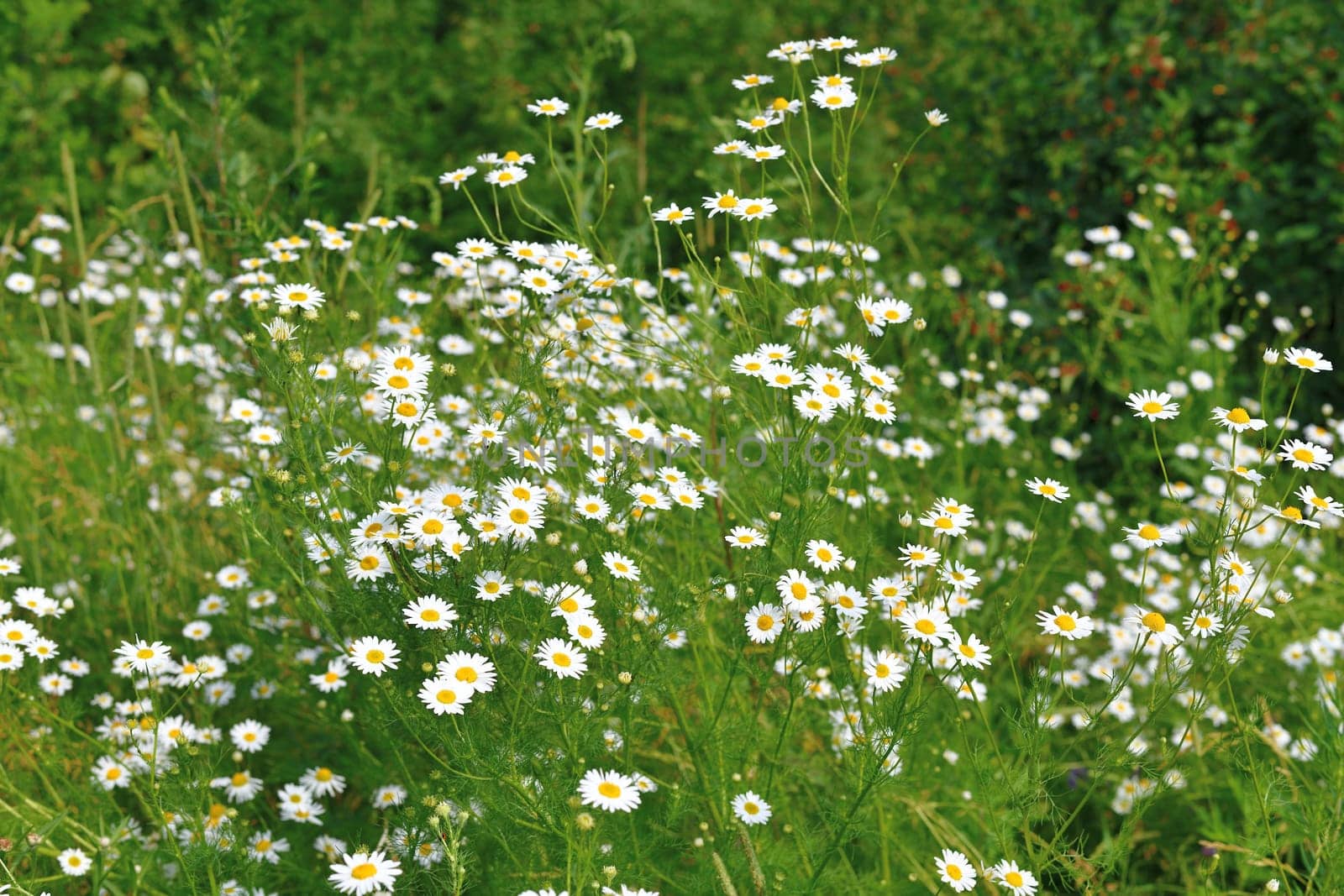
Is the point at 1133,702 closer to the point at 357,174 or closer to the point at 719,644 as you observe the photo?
the point at 719,644

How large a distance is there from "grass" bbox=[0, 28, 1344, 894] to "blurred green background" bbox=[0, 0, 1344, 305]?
0.56 meters

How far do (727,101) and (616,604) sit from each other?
3.87 meters

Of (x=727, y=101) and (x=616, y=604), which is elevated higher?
(x=616, y=604)

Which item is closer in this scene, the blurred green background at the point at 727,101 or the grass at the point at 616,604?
the grass at the point at 616,604

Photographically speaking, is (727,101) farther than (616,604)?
Yes

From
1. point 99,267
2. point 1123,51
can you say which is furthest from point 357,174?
point 1123,51

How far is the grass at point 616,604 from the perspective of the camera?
6.11ft

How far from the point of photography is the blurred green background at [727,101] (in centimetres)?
422

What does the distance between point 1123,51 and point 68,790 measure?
4.10m

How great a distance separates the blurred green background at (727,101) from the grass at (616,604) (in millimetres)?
561

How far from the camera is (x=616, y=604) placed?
1.93 metres

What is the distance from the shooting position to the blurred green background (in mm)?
4219

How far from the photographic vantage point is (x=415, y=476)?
8.79 ft

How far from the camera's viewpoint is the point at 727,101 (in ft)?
17.5
